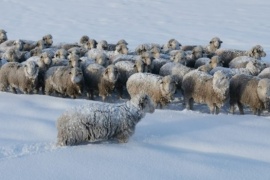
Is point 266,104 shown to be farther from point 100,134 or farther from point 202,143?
point 100,134

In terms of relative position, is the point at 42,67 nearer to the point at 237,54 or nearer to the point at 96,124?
the point at 96,124

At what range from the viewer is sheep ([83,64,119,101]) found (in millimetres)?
10703

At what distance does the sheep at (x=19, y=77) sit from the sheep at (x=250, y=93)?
466 cm

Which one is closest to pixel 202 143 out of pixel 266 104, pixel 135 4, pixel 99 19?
pixel 266 104

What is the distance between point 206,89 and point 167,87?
2.85 ft

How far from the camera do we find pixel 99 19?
3097cm

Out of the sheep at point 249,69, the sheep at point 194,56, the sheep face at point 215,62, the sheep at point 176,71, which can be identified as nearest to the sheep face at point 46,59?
the sheep at point 176,71

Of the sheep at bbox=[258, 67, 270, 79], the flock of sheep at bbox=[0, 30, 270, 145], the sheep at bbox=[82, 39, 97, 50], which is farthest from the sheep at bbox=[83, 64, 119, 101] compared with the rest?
the sheep at bbox=[82, 39, 97, 50]

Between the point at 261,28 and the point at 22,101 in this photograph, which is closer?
the point at 22,101

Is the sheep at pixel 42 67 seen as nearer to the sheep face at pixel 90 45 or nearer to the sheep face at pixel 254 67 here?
the sheep face at pixel 90 45

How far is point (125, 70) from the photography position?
11.4m

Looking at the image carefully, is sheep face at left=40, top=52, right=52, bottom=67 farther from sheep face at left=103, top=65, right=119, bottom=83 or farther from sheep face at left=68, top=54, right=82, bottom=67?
sheep face at left=103, top=65, right=119, bottom=83

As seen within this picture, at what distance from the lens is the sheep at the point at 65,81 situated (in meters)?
10.6

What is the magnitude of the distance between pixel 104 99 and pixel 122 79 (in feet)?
2.62
